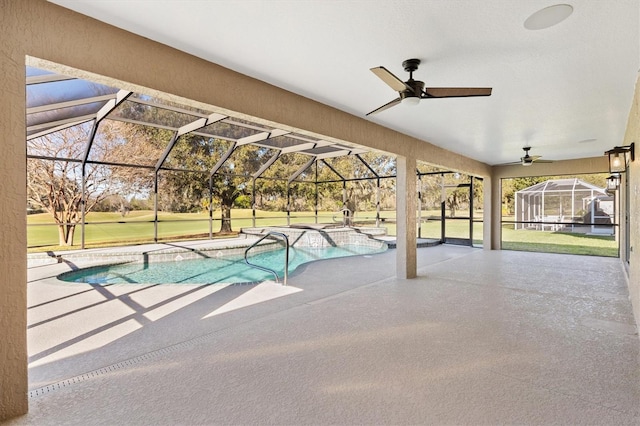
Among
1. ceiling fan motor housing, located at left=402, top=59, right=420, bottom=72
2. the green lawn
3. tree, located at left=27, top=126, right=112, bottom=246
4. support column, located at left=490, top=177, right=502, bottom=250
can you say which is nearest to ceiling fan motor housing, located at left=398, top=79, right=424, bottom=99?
ceiling fan motor housing, located at left=402, top=59, right=420, bottom=72

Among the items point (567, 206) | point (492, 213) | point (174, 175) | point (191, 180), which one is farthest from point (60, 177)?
point (567, 206)

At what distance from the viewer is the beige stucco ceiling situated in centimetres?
222

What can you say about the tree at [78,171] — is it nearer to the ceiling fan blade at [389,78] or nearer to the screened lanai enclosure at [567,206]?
the ceiling fan blade at [389,78]

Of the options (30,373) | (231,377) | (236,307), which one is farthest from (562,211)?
(30,373)

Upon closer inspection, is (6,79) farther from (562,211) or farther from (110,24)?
(562,211)

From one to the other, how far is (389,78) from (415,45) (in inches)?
12.7

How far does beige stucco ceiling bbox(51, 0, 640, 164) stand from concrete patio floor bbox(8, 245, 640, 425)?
2.58m

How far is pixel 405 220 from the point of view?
585 cm

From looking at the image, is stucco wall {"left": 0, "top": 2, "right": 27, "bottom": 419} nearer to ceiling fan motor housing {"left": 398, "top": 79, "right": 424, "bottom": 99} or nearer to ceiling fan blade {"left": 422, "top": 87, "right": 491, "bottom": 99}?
ceiling fan motor housing {"left": 398, "top": 79, "right": 424, "bottom": 99}

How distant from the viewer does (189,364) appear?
104 inches

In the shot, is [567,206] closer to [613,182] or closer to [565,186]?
[565,186]

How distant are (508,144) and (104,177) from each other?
1237cm

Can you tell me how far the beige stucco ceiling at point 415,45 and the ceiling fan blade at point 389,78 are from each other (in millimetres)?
248

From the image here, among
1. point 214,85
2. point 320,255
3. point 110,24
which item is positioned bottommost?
point 320,255
